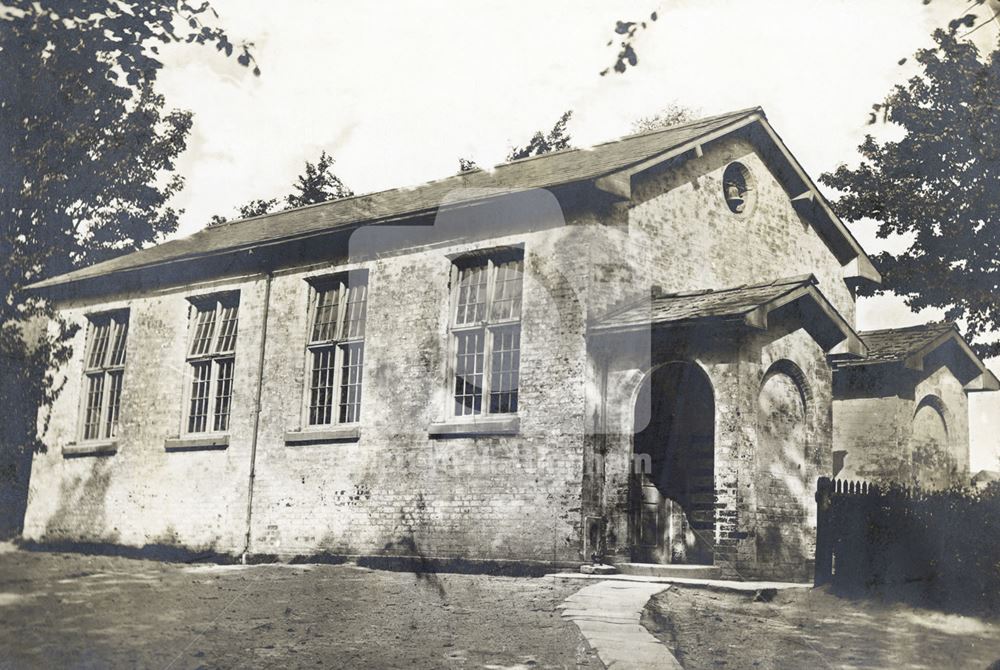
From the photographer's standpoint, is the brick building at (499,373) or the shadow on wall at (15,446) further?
the shadow on wall at (15,446)

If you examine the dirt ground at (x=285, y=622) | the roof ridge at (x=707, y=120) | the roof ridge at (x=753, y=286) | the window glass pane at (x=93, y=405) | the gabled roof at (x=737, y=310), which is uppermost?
the roof ridge at (x=707, y=120)

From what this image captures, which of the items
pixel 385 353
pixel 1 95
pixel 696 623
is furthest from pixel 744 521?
pixel 1 95

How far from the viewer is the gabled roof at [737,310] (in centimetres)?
1320

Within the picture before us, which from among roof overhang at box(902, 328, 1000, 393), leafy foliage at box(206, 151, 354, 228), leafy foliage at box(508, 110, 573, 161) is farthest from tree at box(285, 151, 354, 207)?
roof overhang at box(902, 328, 1000, 393)

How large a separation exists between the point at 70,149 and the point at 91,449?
6.30 metres

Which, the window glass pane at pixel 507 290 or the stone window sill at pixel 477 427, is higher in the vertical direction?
the window glass pane at pixel 507 290

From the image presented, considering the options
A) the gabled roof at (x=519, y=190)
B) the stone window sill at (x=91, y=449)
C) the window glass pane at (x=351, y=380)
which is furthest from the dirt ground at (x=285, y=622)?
the gabled roof at (x=519, y=190)

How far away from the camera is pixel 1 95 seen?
1420 cm

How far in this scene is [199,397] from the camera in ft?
60.6

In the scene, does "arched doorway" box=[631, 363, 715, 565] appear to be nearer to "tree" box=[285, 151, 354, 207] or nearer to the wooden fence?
the wooden fence

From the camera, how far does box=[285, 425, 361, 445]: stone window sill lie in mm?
16109

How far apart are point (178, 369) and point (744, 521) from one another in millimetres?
10763

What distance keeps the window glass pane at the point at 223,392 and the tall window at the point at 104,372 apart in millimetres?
2443

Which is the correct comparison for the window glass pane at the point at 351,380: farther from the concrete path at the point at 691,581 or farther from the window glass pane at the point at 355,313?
the concrete path at the point at 691,581
